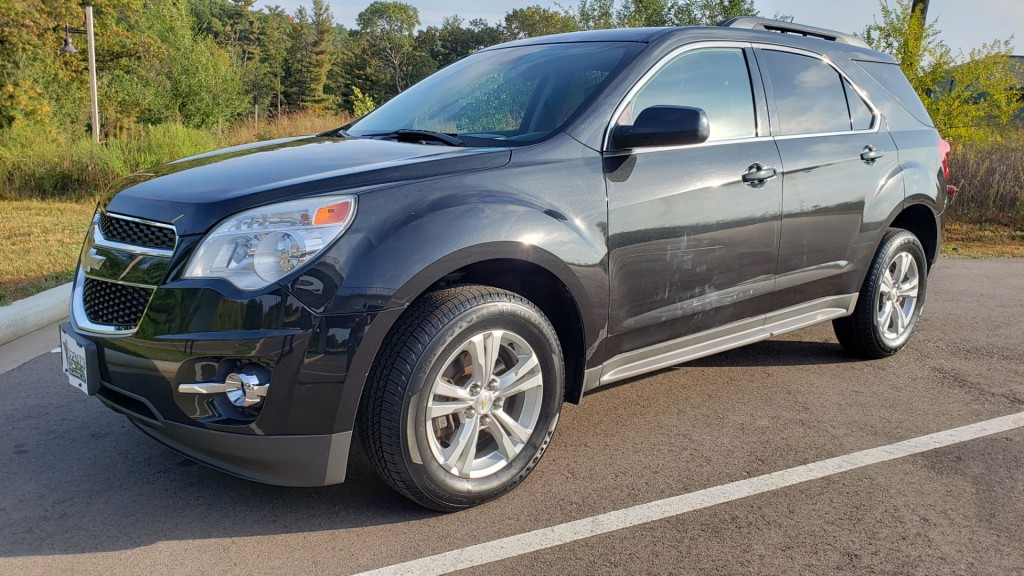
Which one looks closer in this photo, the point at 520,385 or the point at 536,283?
the point at 520,385

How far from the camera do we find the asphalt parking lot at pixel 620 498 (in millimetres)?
2744

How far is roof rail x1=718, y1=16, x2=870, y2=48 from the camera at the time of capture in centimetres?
436

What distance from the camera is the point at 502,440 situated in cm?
314

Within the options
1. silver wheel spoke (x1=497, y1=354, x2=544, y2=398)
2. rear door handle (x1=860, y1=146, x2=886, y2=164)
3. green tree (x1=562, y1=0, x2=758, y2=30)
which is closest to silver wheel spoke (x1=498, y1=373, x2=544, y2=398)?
silver wheel spoke (x1=497, y1=354, x2=544, y2=398)

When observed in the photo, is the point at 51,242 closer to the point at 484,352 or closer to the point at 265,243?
A: the point at 265,243

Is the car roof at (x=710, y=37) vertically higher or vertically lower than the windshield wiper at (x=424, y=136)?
higher

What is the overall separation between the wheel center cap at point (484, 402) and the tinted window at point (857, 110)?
9.20 feet

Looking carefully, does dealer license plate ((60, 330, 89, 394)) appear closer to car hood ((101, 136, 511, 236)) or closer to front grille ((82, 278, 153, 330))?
front grille ((82, 278, 153, 330))

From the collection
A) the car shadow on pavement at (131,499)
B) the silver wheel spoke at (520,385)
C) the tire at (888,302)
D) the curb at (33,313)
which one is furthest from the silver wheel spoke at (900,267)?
the curb at (33,313)

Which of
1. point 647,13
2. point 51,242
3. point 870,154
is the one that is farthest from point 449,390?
point 647,13

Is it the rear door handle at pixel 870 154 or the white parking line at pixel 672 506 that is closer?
the white parking line at pixel 672 506

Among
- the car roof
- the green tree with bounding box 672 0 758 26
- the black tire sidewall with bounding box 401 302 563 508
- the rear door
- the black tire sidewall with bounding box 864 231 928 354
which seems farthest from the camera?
the green tree with bounding box 672 0 758 26

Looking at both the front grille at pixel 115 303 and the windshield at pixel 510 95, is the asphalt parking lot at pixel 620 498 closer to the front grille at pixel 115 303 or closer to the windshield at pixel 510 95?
the front grille at pixel 115 303

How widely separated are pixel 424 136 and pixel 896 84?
10.3 feet
